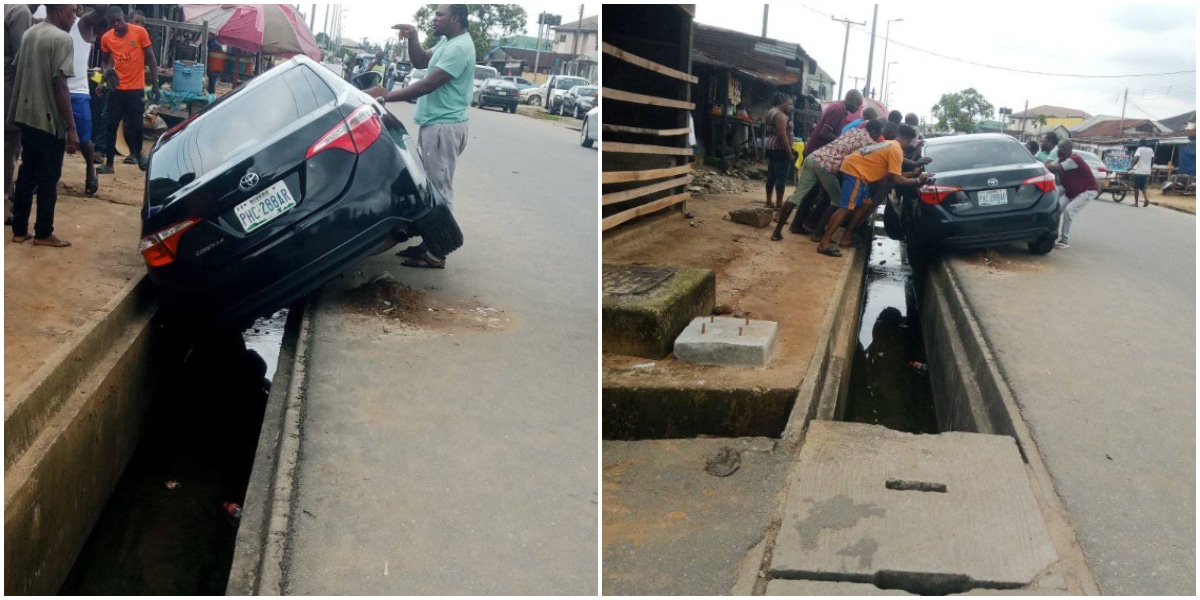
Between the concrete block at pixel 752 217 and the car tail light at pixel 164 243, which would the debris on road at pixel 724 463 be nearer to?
the car tail light at pixel 164 243

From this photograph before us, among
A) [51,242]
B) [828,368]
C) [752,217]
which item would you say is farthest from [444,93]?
[752,217]

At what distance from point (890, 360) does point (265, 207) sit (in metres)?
5.33

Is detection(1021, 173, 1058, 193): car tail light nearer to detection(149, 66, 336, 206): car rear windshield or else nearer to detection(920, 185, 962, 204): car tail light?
detection(920, 185, 962, 204): car tail light

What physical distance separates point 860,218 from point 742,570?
6622 millimetres

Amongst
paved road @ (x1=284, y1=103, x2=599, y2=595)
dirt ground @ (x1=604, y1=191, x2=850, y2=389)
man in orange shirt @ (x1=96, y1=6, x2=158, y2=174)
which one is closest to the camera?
paved road @ (x1=284, y1=103, x2=599, y2=595)

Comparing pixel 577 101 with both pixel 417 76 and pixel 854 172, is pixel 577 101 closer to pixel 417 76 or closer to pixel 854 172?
pixel 417 76

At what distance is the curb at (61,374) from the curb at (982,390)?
3.39 meters

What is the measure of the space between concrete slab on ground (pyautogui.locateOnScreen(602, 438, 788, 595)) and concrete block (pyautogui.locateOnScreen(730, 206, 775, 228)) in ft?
20.0

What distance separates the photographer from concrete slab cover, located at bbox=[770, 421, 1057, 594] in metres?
2.71

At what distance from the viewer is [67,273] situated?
5.47 metres

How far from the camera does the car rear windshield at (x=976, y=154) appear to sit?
A: 348 inches

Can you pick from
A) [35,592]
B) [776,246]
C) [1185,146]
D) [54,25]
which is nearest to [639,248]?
[776,246]

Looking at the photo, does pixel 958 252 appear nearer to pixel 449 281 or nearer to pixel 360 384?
pixel 449 281

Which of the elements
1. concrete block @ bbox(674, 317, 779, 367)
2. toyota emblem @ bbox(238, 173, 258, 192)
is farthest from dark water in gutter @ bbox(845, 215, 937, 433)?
toyota emblem @ bbox(238, 173, 258, 192)
